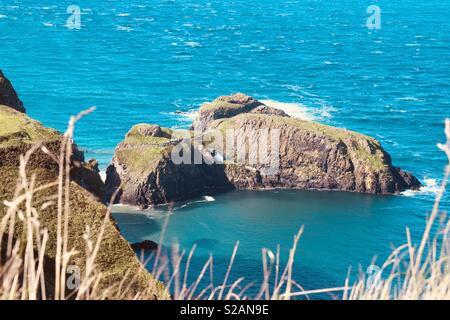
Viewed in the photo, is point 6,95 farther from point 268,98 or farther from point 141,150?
point 268,98

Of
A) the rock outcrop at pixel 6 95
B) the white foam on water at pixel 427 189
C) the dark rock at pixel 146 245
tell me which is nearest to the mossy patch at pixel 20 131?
the rock outcrop at pixel 6 95

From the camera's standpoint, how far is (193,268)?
83500 mm

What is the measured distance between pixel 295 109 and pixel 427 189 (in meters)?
41.1

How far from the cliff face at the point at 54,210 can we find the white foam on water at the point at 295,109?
88.0 metres

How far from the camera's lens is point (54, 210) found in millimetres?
47906

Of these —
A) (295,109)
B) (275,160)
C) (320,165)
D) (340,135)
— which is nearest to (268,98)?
(295,109)

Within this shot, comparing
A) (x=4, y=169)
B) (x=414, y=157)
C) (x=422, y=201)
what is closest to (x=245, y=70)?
(x=414, y=157)

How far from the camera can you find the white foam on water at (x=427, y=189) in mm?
113562

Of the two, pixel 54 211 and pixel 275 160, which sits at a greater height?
pixel 54 211

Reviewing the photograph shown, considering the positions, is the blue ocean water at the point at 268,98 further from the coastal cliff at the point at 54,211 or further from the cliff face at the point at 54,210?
the coastal cliff at the point at 54,211

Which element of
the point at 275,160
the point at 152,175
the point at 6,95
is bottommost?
the point at 275,160

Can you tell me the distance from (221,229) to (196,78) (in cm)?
8102

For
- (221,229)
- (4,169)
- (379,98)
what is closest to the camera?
(4,169)

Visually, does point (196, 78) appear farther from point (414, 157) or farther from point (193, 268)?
point (193, 268)
